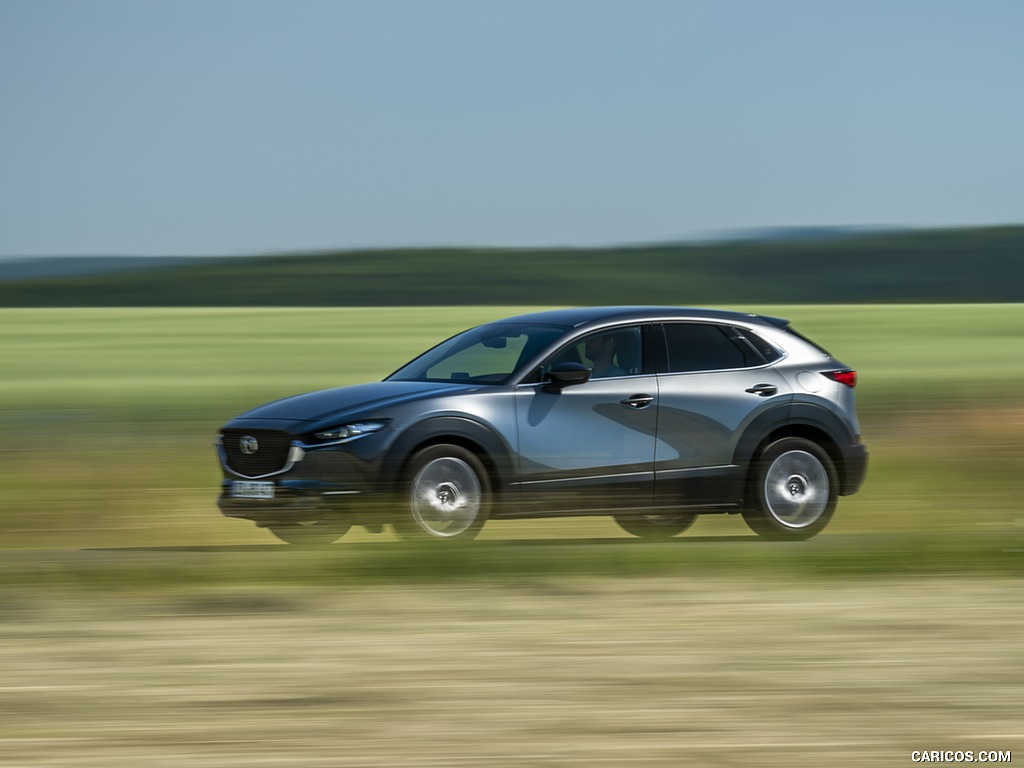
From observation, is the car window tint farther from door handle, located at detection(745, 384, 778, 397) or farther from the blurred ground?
the blurred ground

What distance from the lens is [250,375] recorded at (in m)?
27.0

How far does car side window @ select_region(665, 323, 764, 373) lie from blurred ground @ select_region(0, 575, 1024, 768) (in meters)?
2.38

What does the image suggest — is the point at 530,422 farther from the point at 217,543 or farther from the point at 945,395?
the point at 945,395

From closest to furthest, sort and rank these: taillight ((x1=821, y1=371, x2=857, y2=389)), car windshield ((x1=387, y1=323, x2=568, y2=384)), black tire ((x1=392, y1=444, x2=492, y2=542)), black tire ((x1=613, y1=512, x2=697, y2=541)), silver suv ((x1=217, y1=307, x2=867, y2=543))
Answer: black tire ((x1=392, y1=444, x2=492, y2=542)), silver suv ((x1=217, y1=307, x2=867, y2=543)), car windshield ((x1=387, y1=323, x2=568, y2=384)), taillight ((x1=821, y1=371, x2=857, y2=389)), black tire ((x1=613, y1=512, x2=697, y2=541))

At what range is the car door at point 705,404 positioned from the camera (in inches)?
374

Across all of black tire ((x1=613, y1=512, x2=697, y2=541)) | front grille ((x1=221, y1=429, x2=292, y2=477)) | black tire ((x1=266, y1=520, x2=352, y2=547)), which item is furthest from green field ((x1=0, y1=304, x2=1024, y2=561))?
front grille ((x1=221, y1=429, x2=292, y2=477))

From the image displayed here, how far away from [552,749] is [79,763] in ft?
4.62

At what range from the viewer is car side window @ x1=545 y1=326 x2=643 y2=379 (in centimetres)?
958

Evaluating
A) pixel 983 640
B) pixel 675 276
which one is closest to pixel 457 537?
pixel 983 640

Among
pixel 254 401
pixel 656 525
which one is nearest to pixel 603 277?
pixel 254 401

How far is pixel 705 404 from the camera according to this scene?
9.62 metres

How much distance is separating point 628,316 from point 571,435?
0.99 m

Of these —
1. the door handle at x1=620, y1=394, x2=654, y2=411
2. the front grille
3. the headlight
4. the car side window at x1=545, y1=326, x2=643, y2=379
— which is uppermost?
the car side window at x1=545, y1=326, x2=643, y2=379

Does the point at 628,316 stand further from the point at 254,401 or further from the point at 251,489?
the point at 254,401
